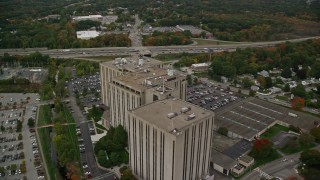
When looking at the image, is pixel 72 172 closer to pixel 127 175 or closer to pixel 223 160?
pixel 127 175

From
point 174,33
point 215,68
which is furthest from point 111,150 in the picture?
point 174,33

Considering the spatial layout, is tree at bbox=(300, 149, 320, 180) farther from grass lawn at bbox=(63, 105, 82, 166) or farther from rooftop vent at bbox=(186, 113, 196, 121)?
grass lawn at bbox=(63, 105, 82, 166)

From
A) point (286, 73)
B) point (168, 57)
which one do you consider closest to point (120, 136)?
point (286, 73)

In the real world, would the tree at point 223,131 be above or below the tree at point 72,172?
above

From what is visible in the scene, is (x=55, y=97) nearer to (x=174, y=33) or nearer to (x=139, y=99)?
(x=139, y=99)

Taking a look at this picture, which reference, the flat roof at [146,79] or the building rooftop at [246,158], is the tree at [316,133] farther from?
the flat roof at [146,79]

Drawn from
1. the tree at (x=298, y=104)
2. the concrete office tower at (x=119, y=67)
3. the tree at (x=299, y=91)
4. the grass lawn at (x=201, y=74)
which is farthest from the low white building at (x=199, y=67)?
the tree at (x=298, y=104)
